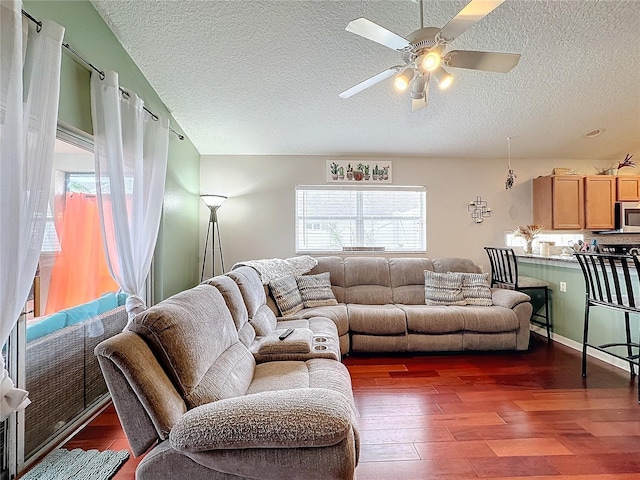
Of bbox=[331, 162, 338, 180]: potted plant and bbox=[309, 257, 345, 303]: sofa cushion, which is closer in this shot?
bbox=[309, 257, 345, 303]: sofa cushion

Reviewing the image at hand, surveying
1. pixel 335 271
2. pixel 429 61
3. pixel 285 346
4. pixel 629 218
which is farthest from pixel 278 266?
pixel 629 218

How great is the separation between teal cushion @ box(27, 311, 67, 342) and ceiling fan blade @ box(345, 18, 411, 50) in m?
2.37

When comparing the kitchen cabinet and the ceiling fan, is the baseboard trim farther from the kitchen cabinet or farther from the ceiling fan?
the ceiling fan

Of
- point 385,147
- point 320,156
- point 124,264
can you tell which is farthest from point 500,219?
point 124,264

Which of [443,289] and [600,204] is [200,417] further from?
[600,204]

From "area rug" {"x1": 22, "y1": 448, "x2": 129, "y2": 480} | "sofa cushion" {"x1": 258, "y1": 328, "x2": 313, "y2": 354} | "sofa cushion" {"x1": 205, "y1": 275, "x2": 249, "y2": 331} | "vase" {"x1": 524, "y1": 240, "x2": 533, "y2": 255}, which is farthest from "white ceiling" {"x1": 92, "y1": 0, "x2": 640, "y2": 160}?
"area rug" {"x1": 22, "y1": 448, "x2": 129, "y2": 480}

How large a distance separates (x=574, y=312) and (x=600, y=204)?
179 centimetres

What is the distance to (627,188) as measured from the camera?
177 inches

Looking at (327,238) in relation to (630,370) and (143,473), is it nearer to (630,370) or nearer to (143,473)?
(630,370)

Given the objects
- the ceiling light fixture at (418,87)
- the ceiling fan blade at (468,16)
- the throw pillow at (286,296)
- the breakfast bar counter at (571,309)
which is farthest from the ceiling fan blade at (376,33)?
the breakfast bar counter at (571,309)

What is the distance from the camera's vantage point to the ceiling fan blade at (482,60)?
203cm

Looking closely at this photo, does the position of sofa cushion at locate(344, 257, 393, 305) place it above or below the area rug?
above

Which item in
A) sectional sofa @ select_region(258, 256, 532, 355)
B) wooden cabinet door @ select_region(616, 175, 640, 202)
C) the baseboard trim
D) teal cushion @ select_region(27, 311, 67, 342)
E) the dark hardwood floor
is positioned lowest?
the dark hardwood floor

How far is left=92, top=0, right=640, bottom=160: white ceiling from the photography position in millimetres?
2484
